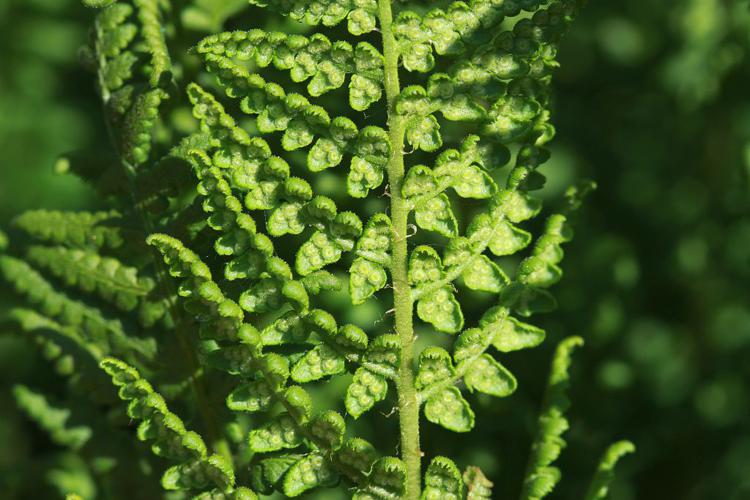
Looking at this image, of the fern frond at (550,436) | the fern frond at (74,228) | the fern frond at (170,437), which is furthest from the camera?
the fern frond at (74,228)

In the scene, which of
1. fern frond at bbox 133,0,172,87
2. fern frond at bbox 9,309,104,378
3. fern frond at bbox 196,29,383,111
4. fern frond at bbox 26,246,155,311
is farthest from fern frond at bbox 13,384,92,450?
fern frond at bbox 196,29,383,111

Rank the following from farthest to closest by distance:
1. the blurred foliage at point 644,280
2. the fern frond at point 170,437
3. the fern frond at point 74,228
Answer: the blurred foliage at point 644,280
the fern frond at point 74,228
the fern frond at point 170,437

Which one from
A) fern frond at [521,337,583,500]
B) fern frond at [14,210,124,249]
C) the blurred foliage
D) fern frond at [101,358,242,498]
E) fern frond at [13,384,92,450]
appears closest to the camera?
fern frond at [101,358,242,498]

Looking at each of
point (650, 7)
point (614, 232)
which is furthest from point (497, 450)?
point (650, 7)

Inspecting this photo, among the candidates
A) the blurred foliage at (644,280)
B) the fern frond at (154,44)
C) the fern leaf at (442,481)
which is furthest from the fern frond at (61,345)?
the fern leaf at (442,481)

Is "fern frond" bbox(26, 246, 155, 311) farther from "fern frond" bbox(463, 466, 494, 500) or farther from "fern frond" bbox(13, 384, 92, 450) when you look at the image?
"fern frond" bbox(463, 466, 494, 500)

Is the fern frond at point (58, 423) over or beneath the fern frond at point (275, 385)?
beneath

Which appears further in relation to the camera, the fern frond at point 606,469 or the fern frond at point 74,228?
the fern frond at point 74,228

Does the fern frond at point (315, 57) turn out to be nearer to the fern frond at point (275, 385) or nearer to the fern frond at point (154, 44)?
the fern frond at point (154, 44)

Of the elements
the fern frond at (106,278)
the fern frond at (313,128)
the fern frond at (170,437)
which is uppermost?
the fern frond at (313,128)
